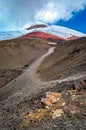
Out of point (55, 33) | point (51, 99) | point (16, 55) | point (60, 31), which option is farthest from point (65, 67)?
point (60, 31)

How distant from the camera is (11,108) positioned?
18078 millimetres

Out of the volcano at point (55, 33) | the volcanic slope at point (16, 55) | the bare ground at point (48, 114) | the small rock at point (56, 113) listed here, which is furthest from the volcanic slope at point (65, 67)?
the volcano at point (55, 33)

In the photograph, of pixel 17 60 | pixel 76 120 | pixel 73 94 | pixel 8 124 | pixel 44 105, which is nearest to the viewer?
pixel 76 120

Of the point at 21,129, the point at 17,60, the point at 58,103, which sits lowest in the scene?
the point at 21,129

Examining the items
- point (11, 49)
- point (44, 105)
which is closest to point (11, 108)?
point (44, 105)

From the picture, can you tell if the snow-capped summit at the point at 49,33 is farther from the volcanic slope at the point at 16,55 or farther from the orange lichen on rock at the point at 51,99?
the orange lichen on rock at the point at 51,99

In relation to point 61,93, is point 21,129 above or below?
below

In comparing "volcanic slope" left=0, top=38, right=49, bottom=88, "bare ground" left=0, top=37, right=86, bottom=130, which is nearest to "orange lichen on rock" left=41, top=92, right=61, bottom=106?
"bare ground" left=0, top=37, right=86, bottom=130

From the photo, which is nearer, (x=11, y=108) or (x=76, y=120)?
(x=76, y=120)

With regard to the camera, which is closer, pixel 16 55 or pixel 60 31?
pixel 16 55

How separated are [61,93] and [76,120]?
385cm

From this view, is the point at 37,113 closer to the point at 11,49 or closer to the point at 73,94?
the point at 73,94

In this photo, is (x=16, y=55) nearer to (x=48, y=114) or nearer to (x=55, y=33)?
(x=48, y=114)

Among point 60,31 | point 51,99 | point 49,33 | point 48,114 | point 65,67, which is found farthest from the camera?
point 60,31
